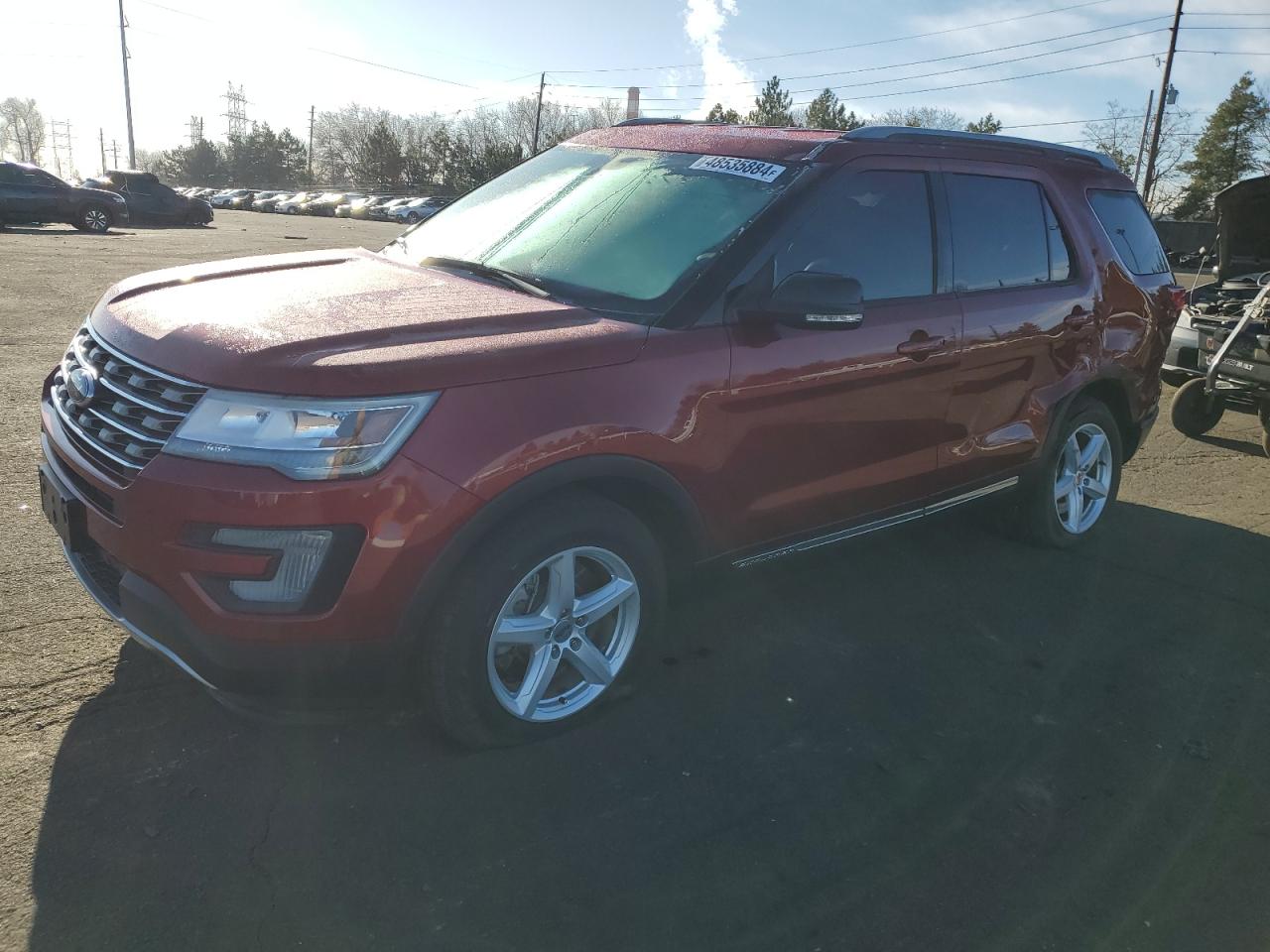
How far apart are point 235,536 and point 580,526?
37.5 inches

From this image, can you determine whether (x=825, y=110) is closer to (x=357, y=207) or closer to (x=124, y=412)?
(x=357, y=207)

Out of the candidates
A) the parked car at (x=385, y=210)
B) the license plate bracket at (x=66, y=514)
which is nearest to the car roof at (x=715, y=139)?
the license plate bracket at (x=66, y=514)

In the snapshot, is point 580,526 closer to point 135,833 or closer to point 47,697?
point 135,833

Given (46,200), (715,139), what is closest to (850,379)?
(715,139)

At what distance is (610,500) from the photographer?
3.04 meters

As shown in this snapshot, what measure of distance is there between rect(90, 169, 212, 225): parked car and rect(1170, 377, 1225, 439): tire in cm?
2973

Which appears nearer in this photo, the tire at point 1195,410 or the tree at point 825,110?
the tire at point 1195,410

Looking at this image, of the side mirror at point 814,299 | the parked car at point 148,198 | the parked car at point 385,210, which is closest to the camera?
the side mirror at point 814,299

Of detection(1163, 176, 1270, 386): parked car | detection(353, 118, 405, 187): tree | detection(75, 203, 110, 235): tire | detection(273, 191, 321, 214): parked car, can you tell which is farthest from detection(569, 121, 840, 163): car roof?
detection(353, 118, 405, 187): tree

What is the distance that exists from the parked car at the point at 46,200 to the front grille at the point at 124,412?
2263 centimetres

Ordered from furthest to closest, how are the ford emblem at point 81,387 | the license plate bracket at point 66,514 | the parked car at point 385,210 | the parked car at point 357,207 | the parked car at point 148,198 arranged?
1. the parked car at point 357,207
2. the parked car at point 385,210
3. the parked car at point 148,198
4. the ford emblem at point 81,387
5. the license plate bracket at point 66,514

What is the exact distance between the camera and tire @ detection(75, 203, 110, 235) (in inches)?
890

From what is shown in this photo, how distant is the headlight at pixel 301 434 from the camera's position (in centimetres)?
243

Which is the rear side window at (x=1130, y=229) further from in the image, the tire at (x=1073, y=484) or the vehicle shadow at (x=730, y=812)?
the vehicle shadow at (x=730, y=812)
